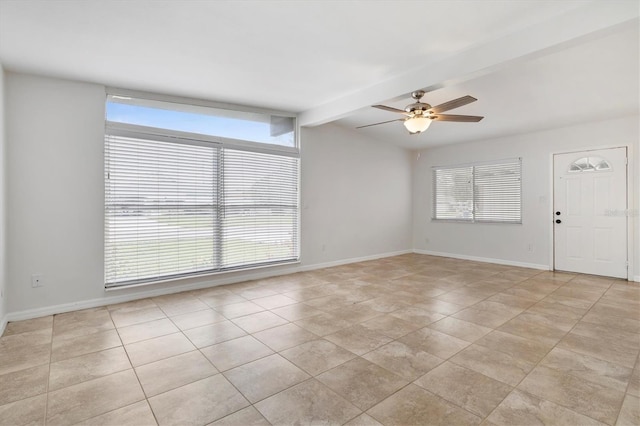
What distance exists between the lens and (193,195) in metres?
4.35

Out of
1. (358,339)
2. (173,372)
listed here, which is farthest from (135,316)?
(358,339)

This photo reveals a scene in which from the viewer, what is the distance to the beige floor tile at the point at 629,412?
5.66ft

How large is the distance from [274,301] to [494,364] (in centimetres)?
242

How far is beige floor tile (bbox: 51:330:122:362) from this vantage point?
8.26 feet

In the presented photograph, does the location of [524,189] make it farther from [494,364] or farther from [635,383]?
[494,364]

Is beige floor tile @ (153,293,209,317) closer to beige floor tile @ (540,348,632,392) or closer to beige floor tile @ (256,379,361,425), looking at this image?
beige floor tile @ (256,379,361,425)

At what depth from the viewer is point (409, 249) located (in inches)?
304

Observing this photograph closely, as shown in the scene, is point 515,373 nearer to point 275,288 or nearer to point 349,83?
point 275,288

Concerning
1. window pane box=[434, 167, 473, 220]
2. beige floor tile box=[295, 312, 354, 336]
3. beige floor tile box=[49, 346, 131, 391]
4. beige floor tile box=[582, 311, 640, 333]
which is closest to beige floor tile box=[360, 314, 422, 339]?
beige floor tile box=[295, 312, 354, 336]

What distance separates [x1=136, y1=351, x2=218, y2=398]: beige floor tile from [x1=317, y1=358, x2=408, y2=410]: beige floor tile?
2.83ft

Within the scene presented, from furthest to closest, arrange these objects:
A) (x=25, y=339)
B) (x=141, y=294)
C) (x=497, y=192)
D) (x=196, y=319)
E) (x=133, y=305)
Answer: (x=497, y=192) < (x=141, y=294) < (x=133, y=305) < (x=196, y=319) < (x=25, y=339)

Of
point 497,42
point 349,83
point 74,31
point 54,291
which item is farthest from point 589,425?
point 54,291

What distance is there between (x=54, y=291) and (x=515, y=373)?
4.55 m

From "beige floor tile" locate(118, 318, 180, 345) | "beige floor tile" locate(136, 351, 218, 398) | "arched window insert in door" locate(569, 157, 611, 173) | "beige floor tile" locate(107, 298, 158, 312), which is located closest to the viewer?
"beige floor tile" locate(136, 351, 218, 398)
